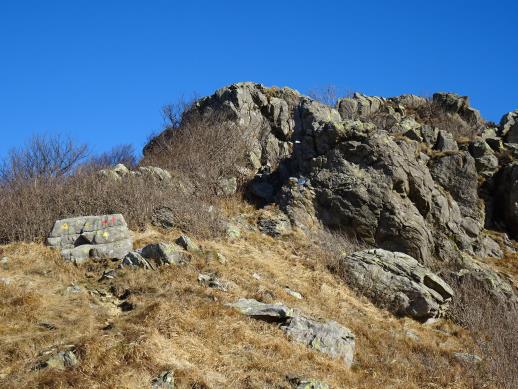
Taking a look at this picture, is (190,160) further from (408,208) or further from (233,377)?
(233,377)

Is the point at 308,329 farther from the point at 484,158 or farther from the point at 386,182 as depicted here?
the point at 484,158

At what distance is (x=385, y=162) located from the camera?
69.0 ft

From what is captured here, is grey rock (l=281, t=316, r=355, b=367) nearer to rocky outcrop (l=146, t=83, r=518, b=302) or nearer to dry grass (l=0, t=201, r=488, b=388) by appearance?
dry grass (l=0, t=201, r=488, b=388)

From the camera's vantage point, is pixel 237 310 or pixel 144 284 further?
pixel 144 284

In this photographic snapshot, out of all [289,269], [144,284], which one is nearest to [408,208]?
[289,269]

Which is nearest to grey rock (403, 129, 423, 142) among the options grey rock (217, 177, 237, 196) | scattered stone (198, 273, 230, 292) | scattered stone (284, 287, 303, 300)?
grey rock (217, 177, 237, 196)

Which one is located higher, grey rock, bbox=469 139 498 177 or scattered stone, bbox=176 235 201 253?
grey rock, bbox=469 139 498 177

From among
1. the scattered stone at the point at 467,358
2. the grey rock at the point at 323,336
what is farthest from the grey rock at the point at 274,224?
the scattered stone at the point at 467,358

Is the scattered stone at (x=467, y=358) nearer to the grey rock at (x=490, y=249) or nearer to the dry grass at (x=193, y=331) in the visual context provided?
the dry grass at (x=193, y=331)

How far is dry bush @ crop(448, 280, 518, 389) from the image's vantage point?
483 inches

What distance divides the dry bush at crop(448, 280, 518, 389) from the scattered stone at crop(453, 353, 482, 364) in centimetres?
18

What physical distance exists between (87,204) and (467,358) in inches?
470

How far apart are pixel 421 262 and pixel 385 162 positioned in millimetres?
4038

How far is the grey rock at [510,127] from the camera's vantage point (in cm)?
2933
